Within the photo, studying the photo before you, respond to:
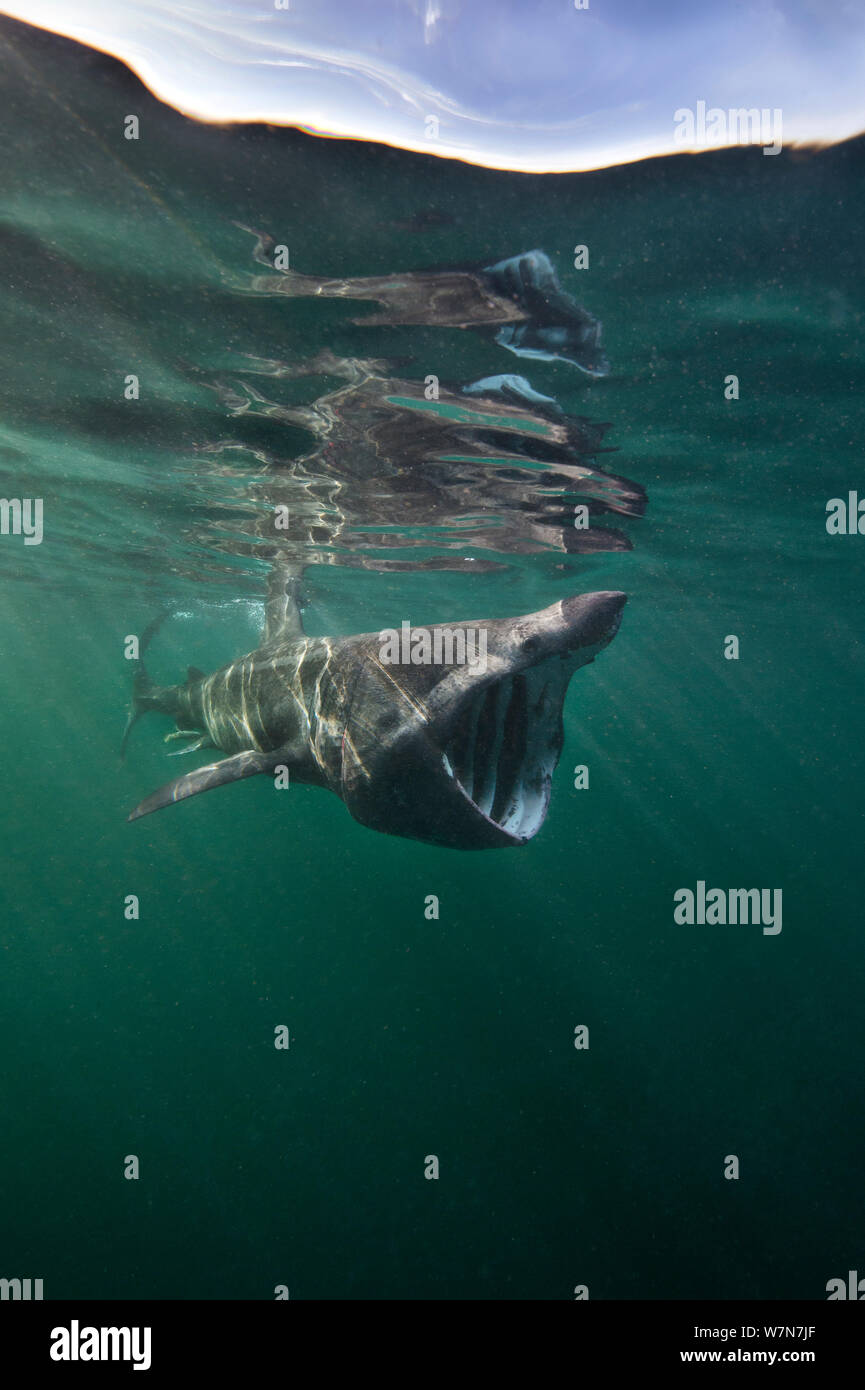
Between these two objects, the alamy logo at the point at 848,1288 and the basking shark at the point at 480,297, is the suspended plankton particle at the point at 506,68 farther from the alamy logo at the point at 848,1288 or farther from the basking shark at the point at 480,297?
the alamy logo at the point at 848,1288

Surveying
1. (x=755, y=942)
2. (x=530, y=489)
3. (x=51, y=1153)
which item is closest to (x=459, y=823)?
(x=530, y=489)

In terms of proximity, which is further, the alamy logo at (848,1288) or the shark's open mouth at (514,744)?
the alamy logo at (848,1288)

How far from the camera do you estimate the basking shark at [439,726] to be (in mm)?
3887

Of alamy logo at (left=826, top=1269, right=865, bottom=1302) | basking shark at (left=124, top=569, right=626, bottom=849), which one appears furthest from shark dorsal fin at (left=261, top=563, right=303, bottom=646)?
alamy logo at (left=826, top=1269, right=865, bottom=1302)

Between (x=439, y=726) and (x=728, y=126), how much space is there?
519 centimetres

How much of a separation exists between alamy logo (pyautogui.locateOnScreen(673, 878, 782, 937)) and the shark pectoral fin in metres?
24.9

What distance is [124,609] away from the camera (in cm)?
3291

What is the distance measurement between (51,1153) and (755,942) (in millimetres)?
24990

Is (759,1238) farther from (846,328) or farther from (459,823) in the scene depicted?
(846,328)

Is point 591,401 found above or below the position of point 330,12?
above

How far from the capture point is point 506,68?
4316 millimetres
